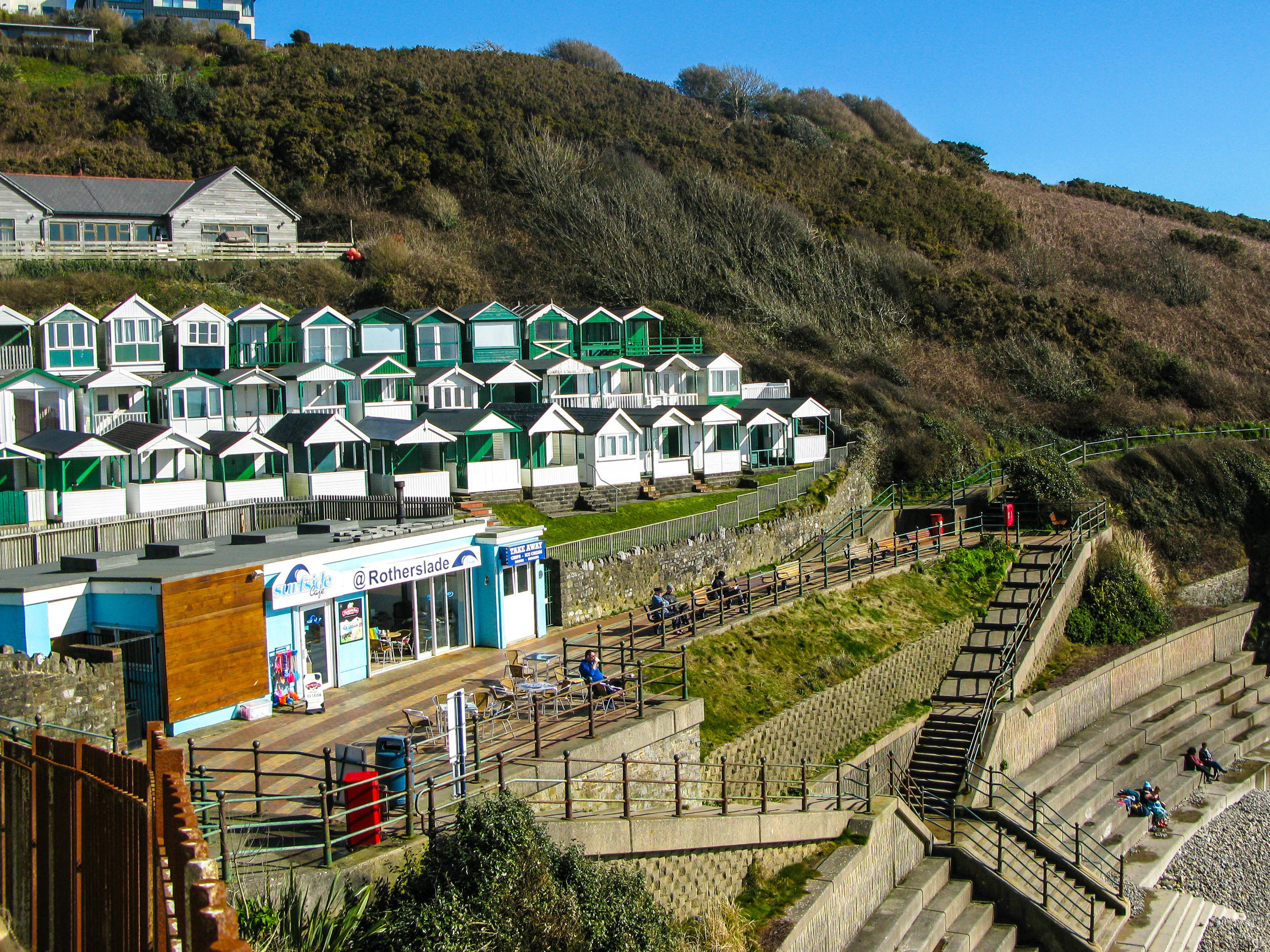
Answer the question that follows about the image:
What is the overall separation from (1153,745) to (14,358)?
111 ft

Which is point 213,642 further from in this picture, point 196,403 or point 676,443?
point 676,443

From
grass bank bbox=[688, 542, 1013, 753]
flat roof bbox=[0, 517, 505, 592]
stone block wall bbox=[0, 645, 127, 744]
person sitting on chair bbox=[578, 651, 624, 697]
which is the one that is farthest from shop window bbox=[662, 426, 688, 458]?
stone block wall bbox=[0, 645, 127, 744]

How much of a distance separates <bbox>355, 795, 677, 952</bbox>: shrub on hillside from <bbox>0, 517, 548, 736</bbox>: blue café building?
21.5 ft

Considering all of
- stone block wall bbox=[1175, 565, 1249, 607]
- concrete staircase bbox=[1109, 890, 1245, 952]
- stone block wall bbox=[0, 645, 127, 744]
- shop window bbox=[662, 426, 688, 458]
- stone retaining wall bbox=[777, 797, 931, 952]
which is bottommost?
concrete staircase bbox=[1109, 890, 1245, 952]

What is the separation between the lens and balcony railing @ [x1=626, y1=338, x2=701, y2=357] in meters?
49.8

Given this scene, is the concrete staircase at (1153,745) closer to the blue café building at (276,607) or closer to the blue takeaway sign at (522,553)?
the blue takeaway sign at (522,553)

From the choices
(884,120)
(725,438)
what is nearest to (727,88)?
(884,120)

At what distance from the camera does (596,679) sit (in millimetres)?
18438

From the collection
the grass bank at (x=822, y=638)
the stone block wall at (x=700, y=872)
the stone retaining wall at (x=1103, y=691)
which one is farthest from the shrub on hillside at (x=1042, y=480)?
the stone block wall at (x=700, y=872)

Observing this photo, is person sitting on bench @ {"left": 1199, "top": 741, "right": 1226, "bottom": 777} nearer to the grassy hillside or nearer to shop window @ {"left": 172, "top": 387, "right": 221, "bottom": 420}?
the grassy hillside

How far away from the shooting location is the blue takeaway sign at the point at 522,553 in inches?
891

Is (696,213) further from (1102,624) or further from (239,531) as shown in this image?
(239,531)

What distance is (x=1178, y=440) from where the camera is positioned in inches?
1726

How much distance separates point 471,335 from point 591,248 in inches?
736
